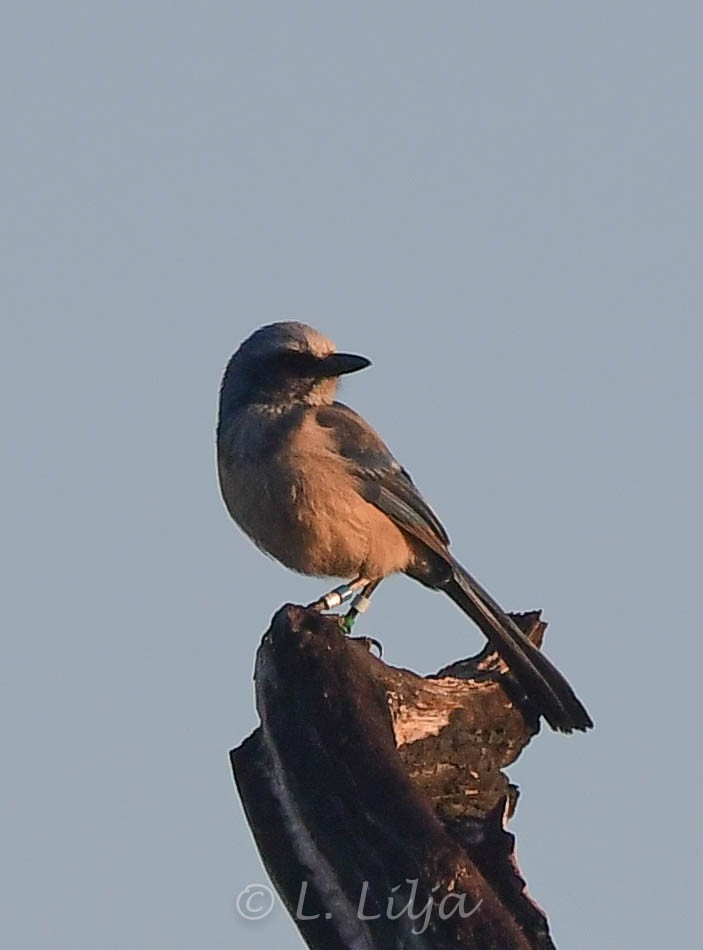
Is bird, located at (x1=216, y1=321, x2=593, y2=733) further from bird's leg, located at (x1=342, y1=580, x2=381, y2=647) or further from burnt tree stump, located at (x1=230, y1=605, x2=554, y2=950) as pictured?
burnt tree stump, located at (x1=230, y1=605, x2=554, y2=950)

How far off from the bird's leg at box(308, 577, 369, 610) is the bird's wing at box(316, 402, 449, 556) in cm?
38

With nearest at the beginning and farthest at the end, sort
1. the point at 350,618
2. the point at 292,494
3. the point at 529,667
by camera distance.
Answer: the point at 529,667 → the point at 292,494 → the point at 350,618

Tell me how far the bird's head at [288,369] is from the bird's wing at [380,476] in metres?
0.16

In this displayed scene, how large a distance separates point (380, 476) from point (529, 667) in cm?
180

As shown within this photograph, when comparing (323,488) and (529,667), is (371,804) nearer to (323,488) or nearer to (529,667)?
(529,667)

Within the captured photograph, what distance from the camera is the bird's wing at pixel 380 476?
373 inches

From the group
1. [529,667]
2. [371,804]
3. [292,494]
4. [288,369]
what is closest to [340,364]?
[288,369]

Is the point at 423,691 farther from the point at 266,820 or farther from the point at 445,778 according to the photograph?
the point at 266,820

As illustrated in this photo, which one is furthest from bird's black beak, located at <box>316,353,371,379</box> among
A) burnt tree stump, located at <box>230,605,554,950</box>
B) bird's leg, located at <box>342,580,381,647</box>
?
burnt tree stump, located at <box>230,605,554,950</box>

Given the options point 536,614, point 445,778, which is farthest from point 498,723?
point 536,614

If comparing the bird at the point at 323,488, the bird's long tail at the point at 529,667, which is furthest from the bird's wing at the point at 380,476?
the bird's long tail at the point at 529,667

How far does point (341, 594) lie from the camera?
9445 mm

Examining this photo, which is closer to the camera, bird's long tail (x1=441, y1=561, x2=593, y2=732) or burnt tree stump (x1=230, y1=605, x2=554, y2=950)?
burnt tree stump (x1=230, y1=605, x2=554, y2=950)

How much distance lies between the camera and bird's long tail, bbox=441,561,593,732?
7887mm
